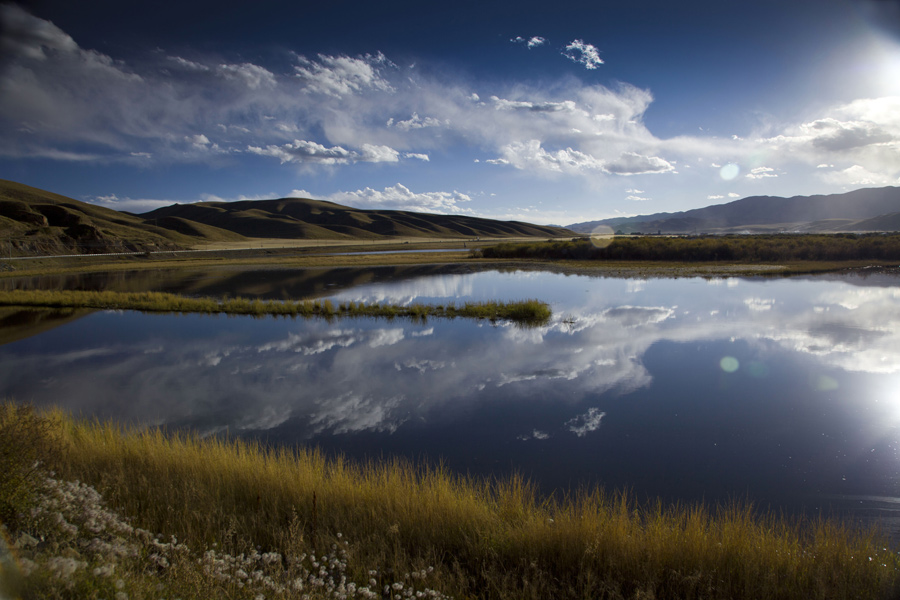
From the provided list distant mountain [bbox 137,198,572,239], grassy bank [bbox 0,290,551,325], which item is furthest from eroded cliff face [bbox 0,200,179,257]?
distant mountain [bbox 137,198,572,239]

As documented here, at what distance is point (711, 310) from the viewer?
64.1 ft

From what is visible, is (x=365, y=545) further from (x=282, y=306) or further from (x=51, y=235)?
(x=51, y=235)

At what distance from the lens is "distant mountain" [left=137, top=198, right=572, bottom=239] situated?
5561 inches

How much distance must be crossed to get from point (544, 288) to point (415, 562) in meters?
25.2

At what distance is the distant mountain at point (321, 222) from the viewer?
5561 inches

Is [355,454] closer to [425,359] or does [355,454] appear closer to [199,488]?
[199,488]

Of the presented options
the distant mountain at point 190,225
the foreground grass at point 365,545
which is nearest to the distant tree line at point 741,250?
the foreground grass at point 365,545

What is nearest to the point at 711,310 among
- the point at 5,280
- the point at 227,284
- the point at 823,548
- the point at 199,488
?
the point at 823,548

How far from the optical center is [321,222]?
16638cm

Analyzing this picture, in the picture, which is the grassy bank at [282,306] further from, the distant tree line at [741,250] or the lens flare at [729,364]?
the distant tree line at [741,250]

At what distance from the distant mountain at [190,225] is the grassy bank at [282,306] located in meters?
35.7

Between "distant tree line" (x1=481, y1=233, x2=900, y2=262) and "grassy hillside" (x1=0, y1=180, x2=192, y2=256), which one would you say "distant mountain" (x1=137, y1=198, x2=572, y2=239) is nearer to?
"grassy hillside" (x1=0, y1=180, x2=192, y2=256)

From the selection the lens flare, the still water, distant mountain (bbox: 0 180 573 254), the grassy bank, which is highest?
distant mountain (bbox: 0 180 573 254)

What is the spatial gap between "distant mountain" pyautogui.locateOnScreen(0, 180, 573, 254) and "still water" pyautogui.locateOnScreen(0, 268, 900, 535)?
49.5m
